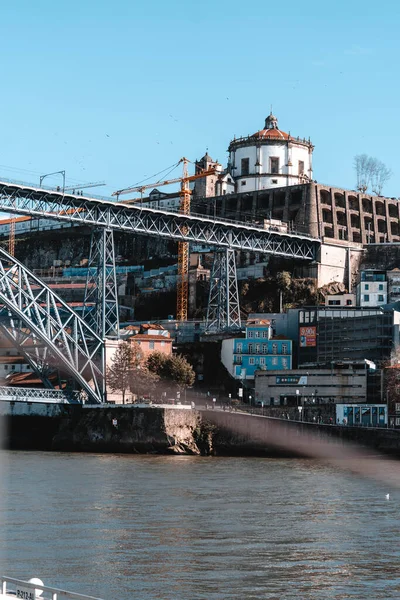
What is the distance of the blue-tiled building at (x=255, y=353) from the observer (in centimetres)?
8400

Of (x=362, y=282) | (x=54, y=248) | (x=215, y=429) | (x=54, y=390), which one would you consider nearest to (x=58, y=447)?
(x=54, y=390)

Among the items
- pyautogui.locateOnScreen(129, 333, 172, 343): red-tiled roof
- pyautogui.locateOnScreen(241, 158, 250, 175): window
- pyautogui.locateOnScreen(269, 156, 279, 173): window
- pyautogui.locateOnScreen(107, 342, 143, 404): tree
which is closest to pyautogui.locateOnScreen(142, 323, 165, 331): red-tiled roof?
pyautogui.locateOnScreen(129, 333, 172, 343): red-tiled roof

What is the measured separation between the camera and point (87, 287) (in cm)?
8350

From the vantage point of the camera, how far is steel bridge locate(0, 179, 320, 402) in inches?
2985

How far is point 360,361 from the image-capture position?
78.1 m

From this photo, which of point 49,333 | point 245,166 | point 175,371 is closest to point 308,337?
point 175,371

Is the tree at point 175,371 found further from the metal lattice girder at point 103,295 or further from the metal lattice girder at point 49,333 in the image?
the metal lattice girder at point 49,333

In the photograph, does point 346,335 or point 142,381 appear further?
point 346,335

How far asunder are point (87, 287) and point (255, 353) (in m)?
13.1

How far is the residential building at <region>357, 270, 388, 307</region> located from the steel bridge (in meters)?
7.77

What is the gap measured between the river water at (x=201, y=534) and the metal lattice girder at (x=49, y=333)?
74.4ft

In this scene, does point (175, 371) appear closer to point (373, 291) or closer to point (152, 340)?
point (152, 340)

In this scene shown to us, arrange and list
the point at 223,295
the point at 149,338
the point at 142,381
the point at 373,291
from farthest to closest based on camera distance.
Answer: the point at 373,291
the point at 223,295
the point at 149,338
the point at 142,381

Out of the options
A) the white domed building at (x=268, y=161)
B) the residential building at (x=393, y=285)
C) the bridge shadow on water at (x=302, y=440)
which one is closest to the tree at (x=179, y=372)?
the bridge shadow on water at (x=302, y=440)
